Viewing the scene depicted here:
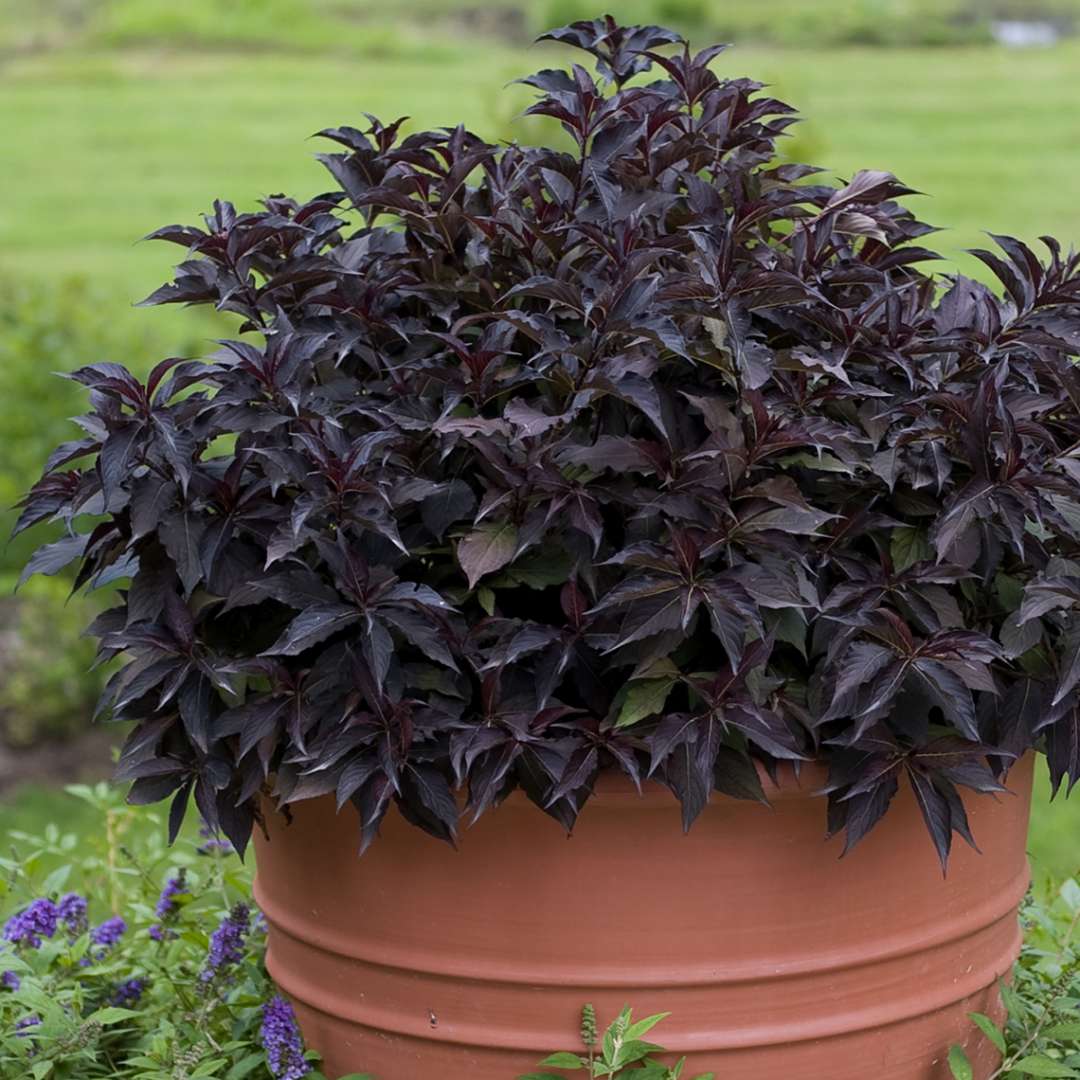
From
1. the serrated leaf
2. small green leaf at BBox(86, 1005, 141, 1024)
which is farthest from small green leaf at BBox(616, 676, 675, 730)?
small green leaf at BBox(86, 1005, 141, 1024)

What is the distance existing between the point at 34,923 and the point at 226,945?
1.19 ft

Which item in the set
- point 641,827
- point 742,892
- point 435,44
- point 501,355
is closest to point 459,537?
point 501,355

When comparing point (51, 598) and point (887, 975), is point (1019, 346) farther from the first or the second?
point (51, 598)

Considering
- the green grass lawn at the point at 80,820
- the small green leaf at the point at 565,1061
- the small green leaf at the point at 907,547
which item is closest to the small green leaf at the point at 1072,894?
the small green leaf at the point at 907,547

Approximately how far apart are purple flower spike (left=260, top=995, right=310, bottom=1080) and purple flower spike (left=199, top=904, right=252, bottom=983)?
0.19m

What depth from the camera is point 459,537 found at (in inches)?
69.8

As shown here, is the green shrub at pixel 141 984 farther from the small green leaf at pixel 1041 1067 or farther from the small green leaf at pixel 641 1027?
the small green leaf at pixel 1041 1067

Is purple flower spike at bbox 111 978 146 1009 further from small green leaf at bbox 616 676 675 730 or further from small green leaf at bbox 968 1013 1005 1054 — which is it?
small green leaf at bbox 968 1013 1005 1054

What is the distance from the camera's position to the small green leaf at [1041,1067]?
1.91 m

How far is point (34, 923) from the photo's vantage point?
237cm

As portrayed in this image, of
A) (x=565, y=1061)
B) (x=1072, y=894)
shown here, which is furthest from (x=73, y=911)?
(x=1072, y=894)

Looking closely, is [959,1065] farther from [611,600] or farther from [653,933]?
[611,600]

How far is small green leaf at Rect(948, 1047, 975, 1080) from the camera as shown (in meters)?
1.89

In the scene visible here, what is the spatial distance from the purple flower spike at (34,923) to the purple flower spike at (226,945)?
0.30 m
